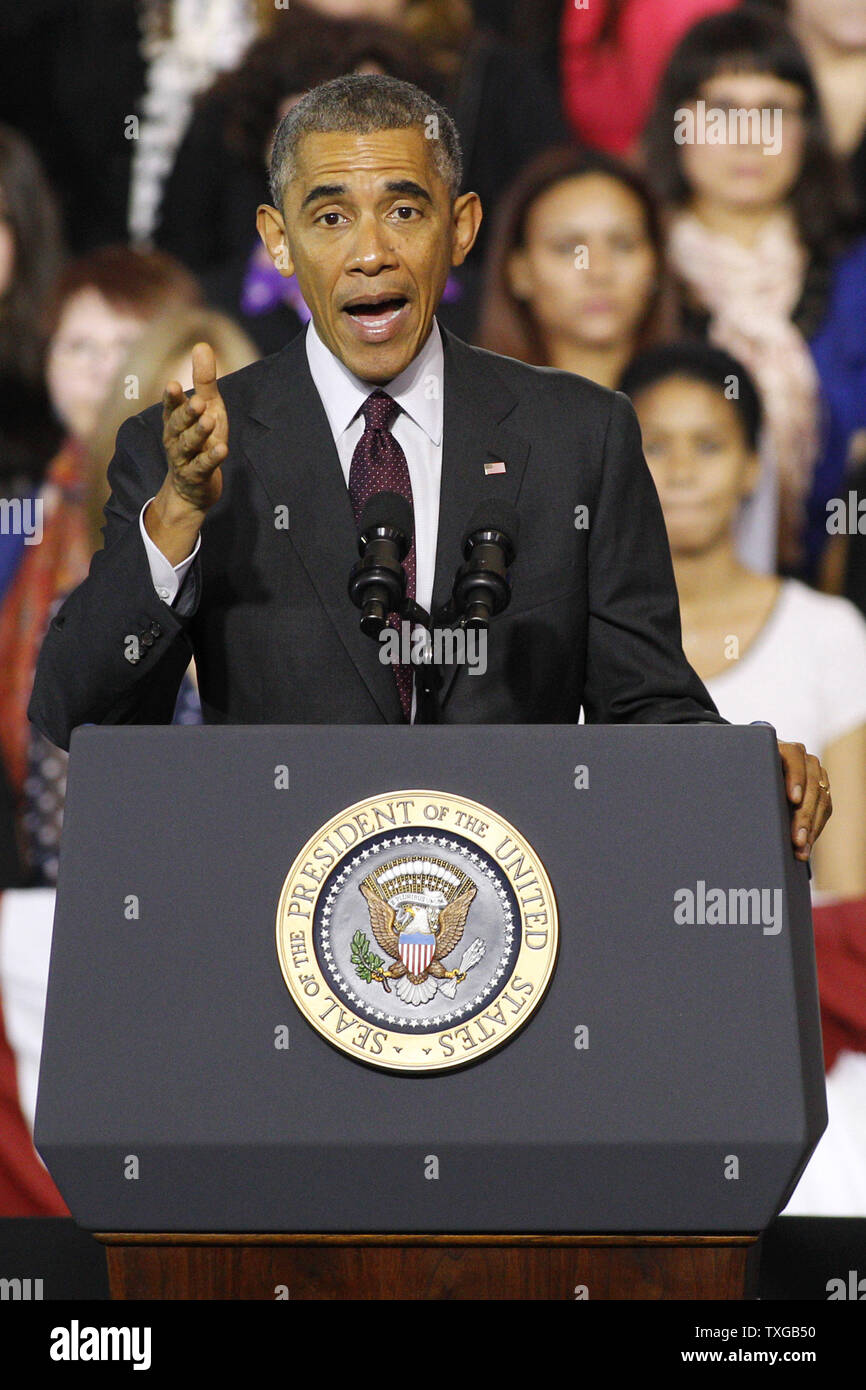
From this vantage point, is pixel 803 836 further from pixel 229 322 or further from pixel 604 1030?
pixel 229 322

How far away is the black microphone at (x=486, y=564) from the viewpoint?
1501mm

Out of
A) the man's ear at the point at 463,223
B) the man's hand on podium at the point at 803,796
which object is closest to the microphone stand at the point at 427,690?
the man's hand on podium at the point at 803,796

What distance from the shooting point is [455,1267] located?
4.62 ft

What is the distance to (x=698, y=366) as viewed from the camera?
3.95m

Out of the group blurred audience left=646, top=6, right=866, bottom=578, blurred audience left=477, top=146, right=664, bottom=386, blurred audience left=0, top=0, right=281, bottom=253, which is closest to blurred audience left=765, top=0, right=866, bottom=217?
blurred audience left=646, top=6, right=866, bottom=578

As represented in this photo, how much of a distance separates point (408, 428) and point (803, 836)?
656 mm

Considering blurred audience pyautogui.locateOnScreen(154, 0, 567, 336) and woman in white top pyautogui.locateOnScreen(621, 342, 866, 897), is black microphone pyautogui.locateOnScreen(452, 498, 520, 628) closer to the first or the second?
woman in white top pyautogui.locateOnScreen(621, 342, 866, 897)

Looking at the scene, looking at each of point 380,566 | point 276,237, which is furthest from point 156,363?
point 380,566

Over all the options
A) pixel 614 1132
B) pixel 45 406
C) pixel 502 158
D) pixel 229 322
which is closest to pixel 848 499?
pixel 502 158

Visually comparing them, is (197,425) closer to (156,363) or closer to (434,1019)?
(434,1019)

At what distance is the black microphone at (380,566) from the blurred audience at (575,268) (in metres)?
2.48

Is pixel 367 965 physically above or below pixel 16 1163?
above

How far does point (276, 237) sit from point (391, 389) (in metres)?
0.22

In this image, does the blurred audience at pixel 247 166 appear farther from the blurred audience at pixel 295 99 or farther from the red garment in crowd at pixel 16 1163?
the red garment in crowd at pixel 16 1163
